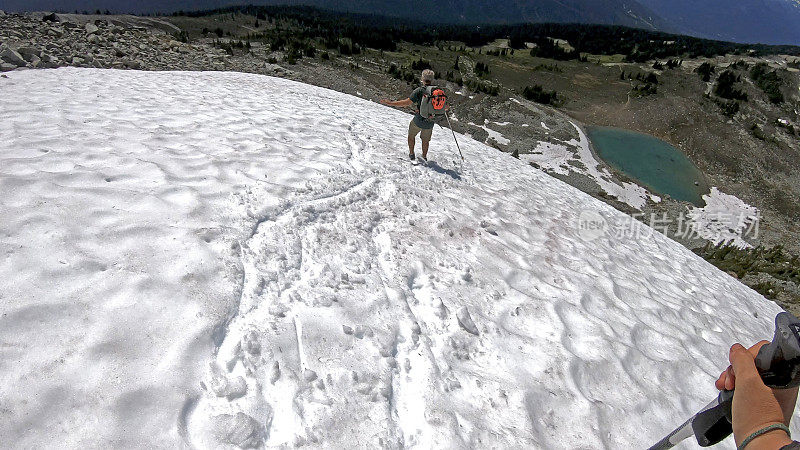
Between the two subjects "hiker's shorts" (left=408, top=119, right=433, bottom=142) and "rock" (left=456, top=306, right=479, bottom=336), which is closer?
"rock" (left=456, top=306, right=479, bottom=336)

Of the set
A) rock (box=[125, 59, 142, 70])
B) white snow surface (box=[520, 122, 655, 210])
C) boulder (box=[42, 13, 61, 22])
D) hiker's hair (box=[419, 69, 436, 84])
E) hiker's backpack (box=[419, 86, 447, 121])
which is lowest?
white snow surface (box=[520, 122, 655, 210])

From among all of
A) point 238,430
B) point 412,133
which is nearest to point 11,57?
point 412,133

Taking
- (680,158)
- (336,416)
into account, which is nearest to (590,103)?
(680,158)

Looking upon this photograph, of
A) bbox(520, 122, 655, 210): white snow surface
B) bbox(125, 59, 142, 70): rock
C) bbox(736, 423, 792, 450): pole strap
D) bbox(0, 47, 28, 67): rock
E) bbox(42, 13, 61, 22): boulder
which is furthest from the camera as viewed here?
bbox(42, 13, 61, 22): boulder

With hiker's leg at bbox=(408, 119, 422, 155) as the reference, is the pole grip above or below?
above

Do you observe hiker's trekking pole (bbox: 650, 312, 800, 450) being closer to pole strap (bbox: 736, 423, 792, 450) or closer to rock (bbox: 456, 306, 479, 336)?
pole strap (bbox: 736, 423, 792, 450)

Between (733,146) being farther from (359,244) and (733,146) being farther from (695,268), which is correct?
(359,244)

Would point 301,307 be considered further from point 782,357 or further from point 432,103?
point 432,103

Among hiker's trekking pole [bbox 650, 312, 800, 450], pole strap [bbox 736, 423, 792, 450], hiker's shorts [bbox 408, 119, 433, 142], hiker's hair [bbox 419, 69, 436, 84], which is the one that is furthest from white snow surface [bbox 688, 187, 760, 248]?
pole strap [bbox 736, 423, 792, 450]
